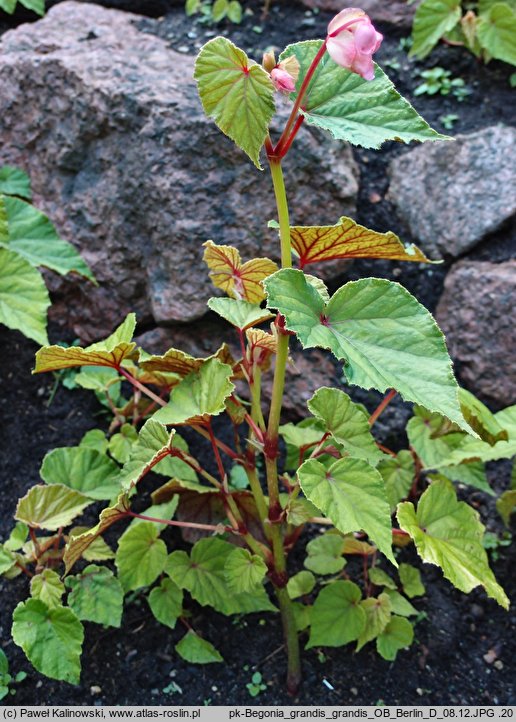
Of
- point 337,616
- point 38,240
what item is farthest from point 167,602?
point 38,240

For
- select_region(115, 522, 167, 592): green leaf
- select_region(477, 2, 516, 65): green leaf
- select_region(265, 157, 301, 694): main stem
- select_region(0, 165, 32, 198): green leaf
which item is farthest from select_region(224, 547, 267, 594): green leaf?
select_region(477, 2, 516, 65): green leaf

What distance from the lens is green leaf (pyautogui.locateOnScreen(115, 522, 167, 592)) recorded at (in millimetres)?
1346

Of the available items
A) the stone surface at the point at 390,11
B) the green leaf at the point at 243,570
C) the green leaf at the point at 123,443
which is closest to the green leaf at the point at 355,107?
the green leaf at the point at 243,570

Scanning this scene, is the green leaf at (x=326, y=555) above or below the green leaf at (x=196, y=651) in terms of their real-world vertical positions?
above

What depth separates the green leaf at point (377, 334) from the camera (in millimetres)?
911

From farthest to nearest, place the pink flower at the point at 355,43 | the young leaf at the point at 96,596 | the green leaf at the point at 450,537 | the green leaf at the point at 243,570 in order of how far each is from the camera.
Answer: the young leaf at the point at 96,596 < the green leaf at the point at 243,570 < the green leaf at the point at 450,537 < the pink flower at the point at 355,43

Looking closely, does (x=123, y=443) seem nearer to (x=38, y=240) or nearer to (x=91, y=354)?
(x=91, y=354)

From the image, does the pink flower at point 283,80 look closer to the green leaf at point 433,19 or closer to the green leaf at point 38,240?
the green leaf at point 38,240

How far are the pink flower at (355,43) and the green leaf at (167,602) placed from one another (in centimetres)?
102

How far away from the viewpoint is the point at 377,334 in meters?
1.00

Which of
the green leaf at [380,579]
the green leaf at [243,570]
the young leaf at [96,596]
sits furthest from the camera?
the green leaf at [380,579]

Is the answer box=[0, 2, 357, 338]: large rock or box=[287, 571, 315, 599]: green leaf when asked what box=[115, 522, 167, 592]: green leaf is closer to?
box=[287, 571, 315, 599]: green leaf

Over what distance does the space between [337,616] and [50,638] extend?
0.54 metres

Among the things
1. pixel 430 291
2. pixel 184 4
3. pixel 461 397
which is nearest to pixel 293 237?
pixel 461 397
